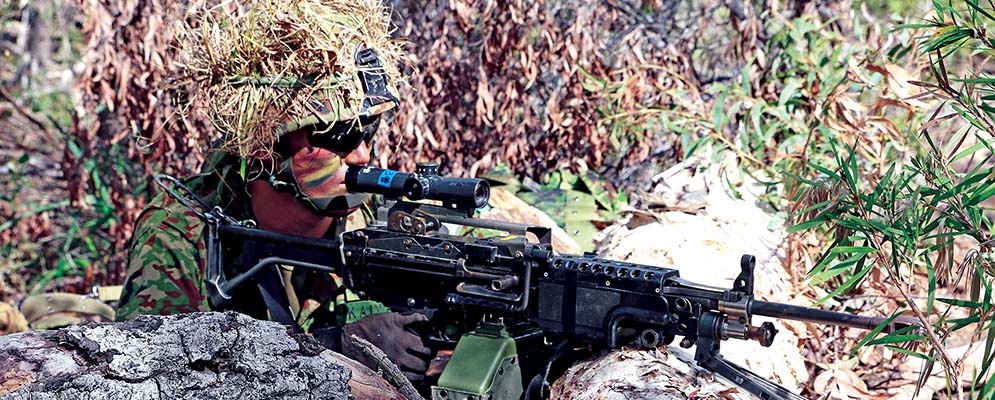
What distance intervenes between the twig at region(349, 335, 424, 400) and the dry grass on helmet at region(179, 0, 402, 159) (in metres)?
0.82

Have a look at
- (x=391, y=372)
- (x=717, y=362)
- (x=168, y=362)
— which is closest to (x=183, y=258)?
(x=391, y=372)

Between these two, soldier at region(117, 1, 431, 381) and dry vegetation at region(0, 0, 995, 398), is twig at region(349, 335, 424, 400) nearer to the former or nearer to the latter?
soldier at region(117, 1, 431, 381)

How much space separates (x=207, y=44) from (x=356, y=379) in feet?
4.52

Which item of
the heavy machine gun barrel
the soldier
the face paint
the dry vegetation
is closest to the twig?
the soldier

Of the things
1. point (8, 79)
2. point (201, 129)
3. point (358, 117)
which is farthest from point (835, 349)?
point (8, 79)

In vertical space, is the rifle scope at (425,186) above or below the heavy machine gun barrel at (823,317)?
above

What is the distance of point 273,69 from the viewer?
10.6 feet

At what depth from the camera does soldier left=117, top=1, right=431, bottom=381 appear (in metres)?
→ 3.23

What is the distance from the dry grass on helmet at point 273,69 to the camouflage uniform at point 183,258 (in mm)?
372

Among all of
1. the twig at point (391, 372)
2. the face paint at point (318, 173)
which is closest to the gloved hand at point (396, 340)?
the twig at point (391, 372)

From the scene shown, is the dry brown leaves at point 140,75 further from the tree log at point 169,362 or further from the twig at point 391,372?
the tree log at point 169,362

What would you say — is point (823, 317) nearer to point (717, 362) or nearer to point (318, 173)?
point (717, 362)

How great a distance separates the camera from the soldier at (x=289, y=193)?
10.6 feet

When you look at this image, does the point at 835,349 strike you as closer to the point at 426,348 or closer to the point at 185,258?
the point at 426,348
